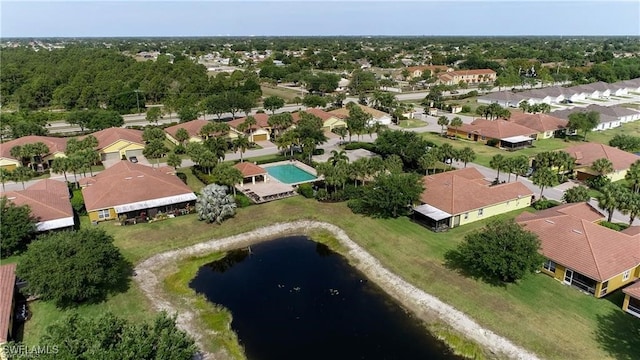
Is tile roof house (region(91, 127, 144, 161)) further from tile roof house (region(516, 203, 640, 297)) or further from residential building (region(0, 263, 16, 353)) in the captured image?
tile roof house (region(516, 203, 640, 297))

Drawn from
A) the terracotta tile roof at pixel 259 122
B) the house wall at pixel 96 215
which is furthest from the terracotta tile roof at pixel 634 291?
the terracotta tile roof at pixel 259 122

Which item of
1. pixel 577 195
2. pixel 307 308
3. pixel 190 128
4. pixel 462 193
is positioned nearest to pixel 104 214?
pixel 307 308

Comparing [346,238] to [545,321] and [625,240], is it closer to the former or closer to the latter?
[545,321]

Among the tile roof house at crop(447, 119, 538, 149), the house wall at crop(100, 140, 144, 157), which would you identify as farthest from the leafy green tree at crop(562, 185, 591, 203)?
the house wall at crop(100, 140, 144, 157)

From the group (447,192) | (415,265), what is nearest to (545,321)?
(415,265)

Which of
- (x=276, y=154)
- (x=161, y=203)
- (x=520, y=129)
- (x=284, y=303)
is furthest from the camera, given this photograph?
(x=520, y=129)

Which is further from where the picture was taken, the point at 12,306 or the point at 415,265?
the point at 415,265
